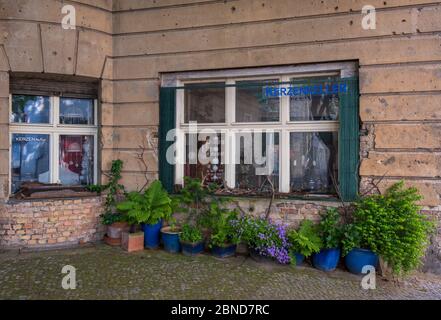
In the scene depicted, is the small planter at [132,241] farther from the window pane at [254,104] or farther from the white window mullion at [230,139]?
the window pane at [254,104]

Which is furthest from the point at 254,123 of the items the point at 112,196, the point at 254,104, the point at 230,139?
the point at 112,196

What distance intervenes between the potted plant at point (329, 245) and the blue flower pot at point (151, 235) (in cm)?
255

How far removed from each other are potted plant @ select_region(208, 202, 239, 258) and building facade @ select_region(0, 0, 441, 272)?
0.47 m

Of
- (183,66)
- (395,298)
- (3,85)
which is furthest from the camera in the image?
(183,66)

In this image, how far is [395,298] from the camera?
4125 mm

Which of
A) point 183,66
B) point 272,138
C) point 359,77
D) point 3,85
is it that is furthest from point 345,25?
point 3,85

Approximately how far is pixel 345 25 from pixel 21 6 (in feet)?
16.9

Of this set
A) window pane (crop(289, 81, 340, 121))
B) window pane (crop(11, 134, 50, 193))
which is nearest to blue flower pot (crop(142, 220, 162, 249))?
window pane (crop(11, 134, 50, 193))

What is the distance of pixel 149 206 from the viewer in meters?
5.61

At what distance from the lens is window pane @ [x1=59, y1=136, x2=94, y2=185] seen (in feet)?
20.3

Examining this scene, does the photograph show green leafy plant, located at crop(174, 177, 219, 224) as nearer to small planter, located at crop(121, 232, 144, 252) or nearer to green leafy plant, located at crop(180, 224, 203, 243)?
green leafy plant, located at crop(180, 224, 203, 243)

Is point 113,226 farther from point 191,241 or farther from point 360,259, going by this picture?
point 360,259

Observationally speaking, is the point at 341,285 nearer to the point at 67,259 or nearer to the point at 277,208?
the point at 277,208

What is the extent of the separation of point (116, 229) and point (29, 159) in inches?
77.4
